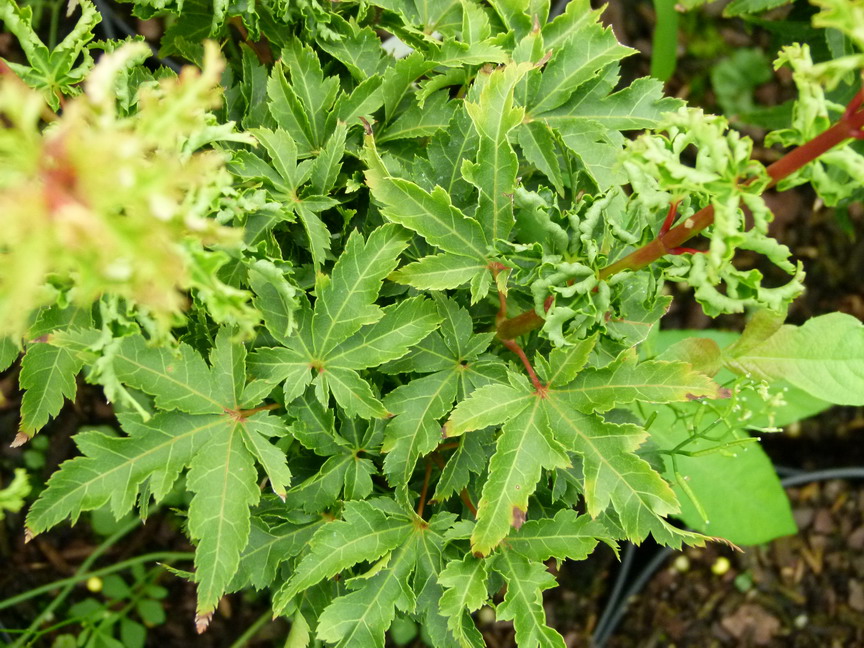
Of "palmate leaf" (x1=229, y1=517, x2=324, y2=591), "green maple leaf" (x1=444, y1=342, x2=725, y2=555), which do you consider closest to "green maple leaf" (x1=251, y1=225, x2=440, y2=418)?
"green maple leaf" (x1=444, y1=342, x2=725, y2=555)

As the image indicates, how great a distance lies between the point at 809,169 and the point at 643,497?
43 cm

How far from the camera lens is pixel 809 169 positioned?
648 millimetres

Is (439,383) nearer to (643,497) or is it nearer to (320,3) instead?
(643,497)

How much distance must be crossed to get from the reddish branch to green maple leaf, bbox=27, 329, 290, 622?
395 millimetres

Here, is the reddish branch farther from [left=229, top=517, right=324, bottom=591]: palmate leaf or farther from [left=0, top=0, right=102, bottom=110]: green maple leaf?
[left=0, top=0, right=102, bottom=110]: green maple leaf

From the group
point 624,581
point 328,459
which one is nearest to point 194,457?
point 328,459

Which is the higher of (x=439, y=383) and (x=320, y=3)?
(x=320, y=3)

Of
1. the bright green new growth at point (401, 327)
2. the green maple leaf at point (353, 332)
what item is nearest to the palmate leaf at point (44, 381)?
the bright green new growth at point (401, 327)

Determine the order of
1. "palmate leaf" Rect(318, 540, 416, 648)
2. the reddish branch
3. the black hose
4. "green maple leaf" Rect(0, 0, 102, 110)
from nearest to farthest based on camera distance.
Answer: the reddish branch → "green maple leaf" Rect(0, 0, 102, 110) → "palmate leaf" Rect(318, 540, 416, 648) → the black hose

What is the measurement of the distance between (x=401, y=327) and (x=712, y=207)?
405 millimetres

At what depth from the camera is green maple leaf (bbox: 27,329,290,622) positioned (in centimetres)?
87

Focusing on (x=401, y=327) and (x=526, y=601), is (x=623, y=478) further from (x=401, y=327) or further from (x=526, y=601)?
(x=401, y=327)

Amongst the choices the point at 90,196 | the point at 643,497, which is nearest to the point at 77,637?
the point at 643,497

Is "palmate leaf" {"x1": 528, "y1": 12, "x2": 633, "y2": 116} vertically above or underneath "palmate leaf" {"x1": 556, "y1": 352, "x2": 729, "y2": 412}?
above
